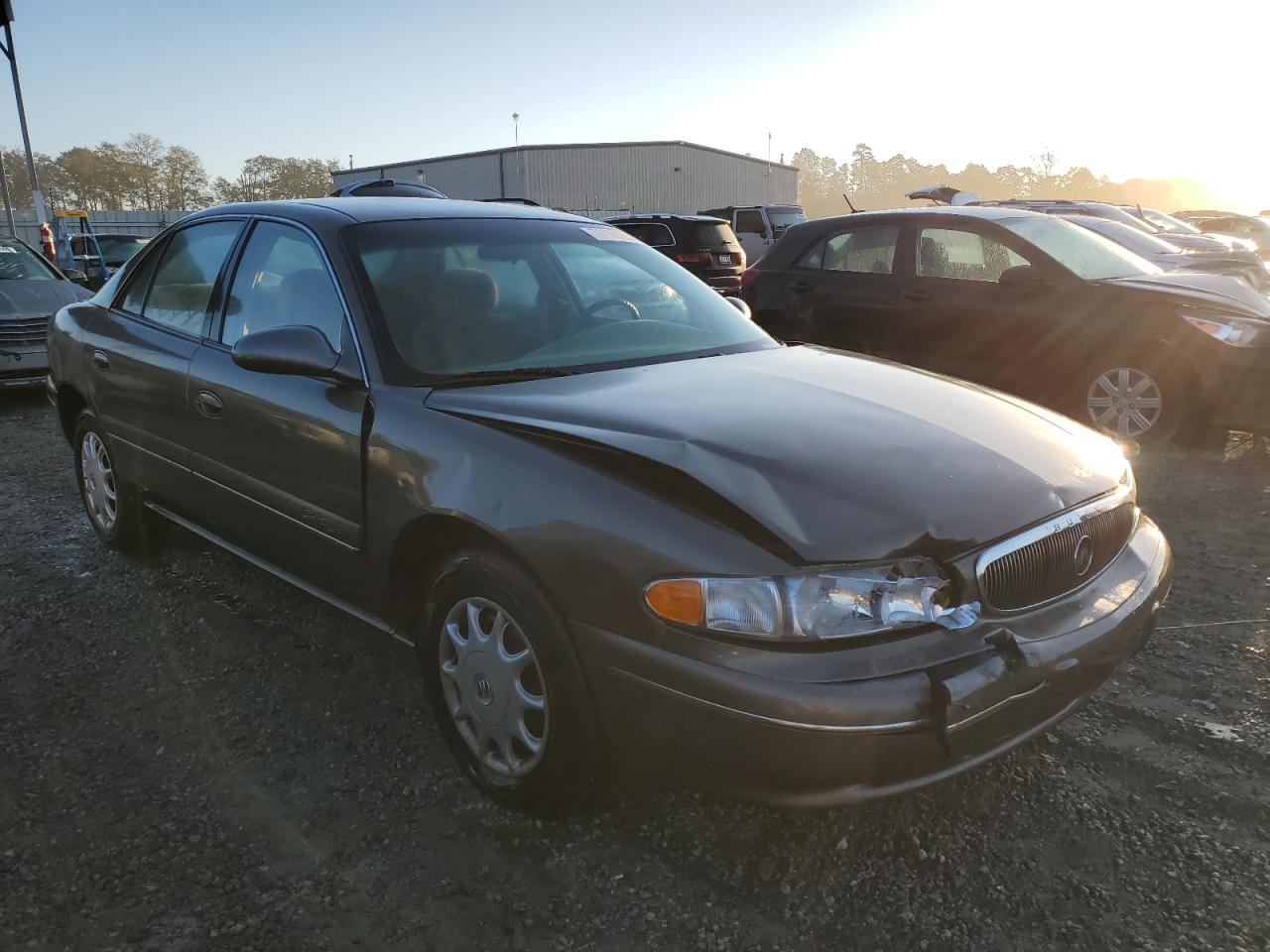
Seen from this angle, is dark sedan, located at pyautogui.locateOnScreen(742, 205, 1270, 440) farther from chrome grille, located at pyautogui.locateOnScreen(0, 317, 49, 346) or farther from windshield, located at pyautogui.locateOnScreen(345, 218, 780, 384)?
chrome grille, located at pyautogui.locateOnScreen(0, 317, 49, 346)

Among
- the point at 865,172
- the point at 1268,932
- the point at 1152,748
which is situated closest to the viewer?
the point at 1268,932

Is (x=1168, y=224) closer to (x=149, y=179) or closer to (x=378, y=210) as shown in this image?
(x=378, y=210)

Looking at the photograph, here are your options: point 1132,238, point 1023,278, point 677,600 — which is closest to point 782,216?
point 1132,238

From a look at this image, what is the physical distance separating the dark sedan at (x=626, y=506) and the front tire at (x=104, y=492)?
69cm

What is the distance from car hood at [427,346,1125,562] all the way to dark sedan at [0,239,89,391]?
24.2 ft

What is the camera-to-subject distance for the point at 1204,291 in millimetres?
6078

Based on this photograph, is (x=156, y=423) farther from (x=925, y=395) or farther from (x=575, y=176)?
(x=575, y=176)

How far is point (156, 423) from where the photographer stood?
11.9ft

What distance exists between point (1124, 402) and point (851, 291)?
1.96 metres

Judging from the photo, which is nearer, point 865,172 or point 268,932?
point 268,932

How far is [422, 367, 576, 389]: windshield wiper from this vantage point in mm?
2629

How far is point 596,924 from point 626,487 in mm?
955

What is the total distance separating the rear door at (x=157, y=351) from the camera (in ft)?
11.5

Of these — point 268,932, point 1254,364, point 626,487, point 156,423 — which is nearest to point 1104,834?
point 626,487
